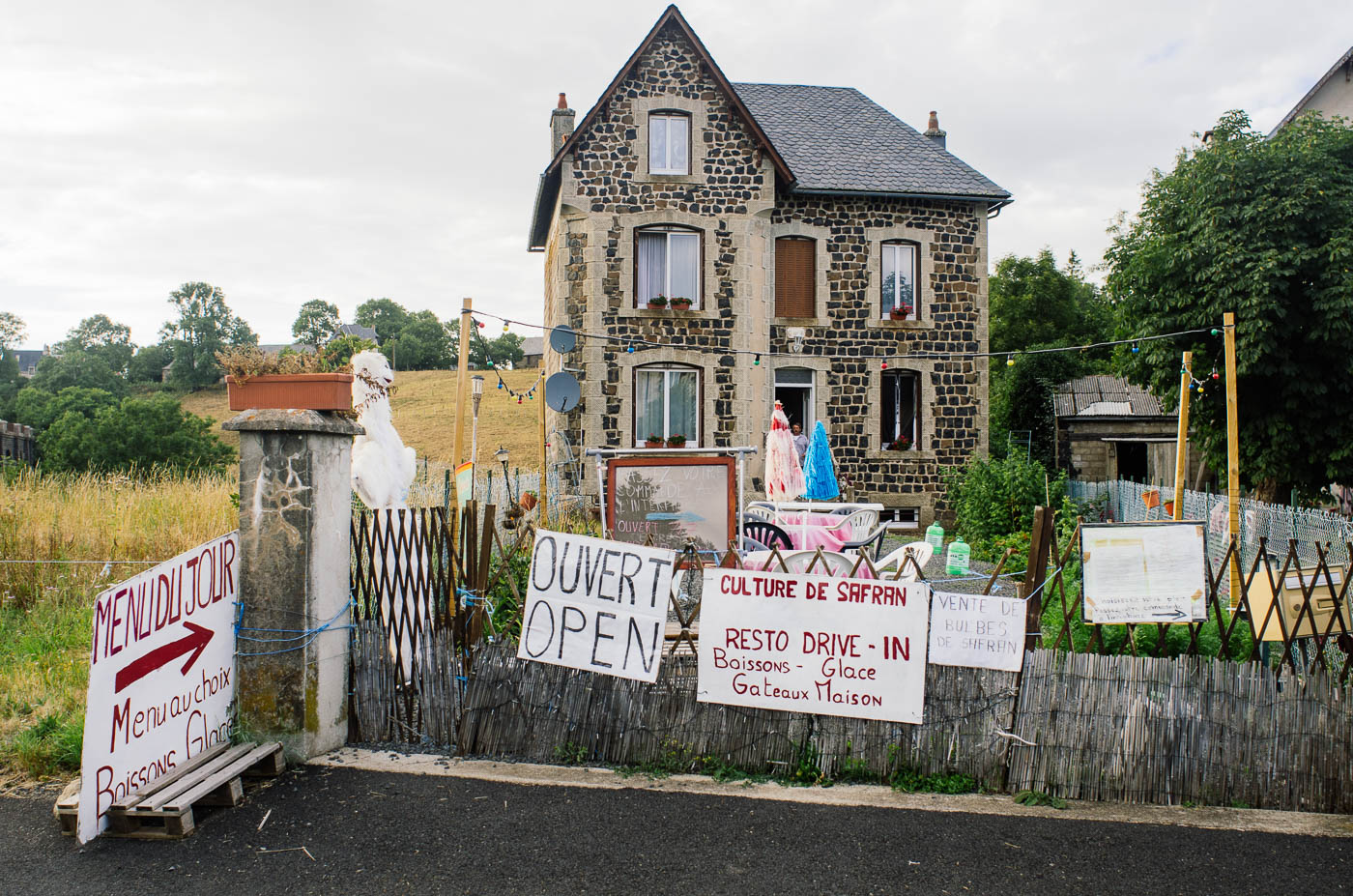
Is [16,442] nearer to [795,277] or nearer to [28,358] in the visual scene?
[795,277]

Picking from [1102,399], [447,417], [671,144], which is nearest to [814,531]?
[671,144]

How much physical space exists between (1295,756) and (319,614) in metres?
5.41

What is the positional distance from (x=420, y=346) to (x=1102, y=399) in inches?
2396

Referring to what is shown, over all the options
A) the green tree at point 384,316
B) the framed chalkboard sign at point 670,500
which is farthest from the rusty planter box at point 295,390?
the green tree at point 384,316

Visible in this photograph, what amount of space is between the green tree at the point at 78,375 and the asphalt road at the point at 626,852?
7415 cm

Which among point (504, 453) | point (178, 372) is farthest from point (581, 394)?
point (178, 372)

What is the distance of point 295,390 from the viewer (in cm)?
540

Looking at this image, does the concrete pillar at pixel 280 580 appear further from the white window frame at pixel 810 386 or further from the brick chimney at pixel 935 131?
the brick chimney at pixel 935 131

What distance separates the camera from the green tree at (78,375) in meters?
67.8

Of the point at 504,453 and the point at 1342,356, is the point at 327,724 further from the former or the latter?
the point at 1342,356

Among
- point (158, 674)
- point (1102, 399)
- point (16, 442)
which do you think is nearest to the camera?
point (158, 674)

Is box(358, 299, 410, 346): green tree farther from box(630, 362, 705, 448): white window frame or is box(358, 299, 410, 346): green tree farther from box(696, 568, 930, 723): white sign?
box(696, 568, 930, 723): white sign

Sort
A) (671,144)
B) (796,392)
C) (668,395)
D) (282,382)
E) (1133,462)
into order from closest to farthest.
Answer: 1. (282,382)
2. (671,144)
3. (668,395)
4. (796,392)
5. (1133,462)

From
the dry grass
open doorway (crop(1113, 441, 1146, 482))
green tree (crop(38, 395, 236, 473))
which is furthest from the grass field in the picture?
the dry grass
